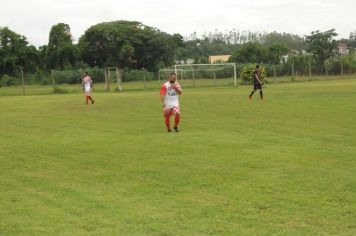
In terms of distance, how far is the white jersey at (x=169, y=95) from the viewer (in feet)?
50.3

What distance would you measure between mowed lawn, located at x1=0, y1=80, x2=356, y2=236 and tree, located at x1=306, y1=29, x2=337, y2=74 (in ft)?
186

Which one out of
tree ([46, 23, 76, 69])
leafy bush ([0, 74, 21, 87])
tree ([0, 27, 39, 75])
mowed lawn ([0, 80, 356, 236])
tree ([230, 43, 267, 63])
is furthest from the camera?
tree ([230, 43, 267, 63])

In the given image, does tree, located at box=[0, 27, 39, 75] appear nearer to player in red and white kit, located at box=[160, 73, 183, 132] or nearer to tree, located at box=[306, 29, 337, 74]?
tree, located at box=[306, 29, 337, 74]

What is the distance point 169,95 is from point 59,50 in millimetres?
57126

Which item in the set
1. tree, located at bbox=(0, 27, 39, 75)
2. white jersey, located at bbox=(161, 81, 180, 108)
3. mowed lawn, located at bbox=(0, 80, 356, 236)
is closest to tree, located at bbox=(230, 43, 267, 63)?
tree, located at bbox=(0, 27, 39, 75)

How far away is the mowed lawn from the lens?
631cm

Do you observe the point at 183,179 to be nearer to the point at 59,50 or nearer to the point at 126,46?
the point at 126,46

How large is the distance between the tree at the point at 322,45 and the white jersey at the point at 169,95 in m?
57.8

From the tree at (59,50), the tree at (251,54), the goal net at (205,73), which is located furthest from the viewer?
the tree at (251,54)

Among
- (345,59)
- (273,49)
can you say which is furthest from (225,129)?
(273,49)

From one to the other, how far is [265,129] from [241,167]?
563cm

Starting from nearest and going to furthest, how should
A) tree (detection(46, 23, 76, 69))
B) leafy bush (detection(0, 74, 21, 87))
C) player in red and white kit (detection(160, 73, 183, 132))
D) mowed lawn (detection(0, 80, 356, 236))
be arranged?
1. mowed lawn (detection(0, 80, 356, 236))
2. player in red and white kit (detection(160, 73, 183, 132))
3. leafy bush (detection(0, 74, 21, 87))
4. tree (detection(46, 23, 76, 69))

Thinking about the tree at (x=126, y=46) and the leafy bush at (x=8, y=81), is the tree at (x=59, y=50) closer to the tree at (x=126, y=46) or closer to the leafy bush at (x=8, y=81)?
the tree at (x=126, y=46)

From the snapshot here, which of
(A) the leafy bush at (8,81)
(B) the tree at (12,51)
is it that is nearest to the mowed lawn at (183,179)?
(A) the leafy bush at (8,81)
